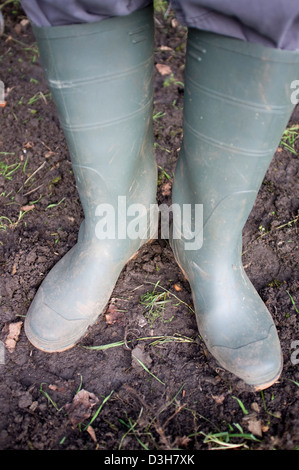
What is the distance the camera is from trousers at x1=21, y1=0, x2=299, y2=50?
733 millimetres

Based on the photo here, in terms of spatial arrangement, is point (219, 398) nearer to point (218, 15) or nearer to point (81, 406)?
point (81, 406)

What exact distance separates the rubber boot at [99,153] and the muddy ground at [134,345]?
0.31ft

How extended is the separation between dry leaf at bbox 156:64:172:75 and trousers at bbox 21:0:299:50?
1.30 metres

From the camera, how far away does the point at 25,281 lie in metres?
1.40

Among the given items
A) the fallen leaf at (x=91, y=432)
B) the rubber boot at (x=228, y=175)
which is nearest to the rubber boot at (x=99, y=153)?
the rubber boot at (x=228, y=175)

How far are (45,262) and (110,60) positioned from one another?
29.5 inches

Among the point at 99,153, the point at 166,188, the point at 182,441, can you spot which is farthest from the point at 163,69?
the point at 182,441

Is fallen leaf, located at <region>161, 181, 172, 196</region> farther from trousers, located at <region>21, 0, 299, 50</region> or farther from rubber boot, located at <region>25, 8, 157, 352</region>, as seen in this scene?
trousers, located at <region>21, 0, 299, 50</region>

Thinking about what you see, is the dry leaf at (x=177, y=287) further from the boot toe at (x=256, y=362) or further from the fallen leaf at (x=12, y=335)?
the fallen leaf at (x=12, y=335)

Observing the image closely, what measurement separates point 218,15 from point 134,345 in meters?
0.92

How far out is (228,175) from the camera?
1.03 metres
